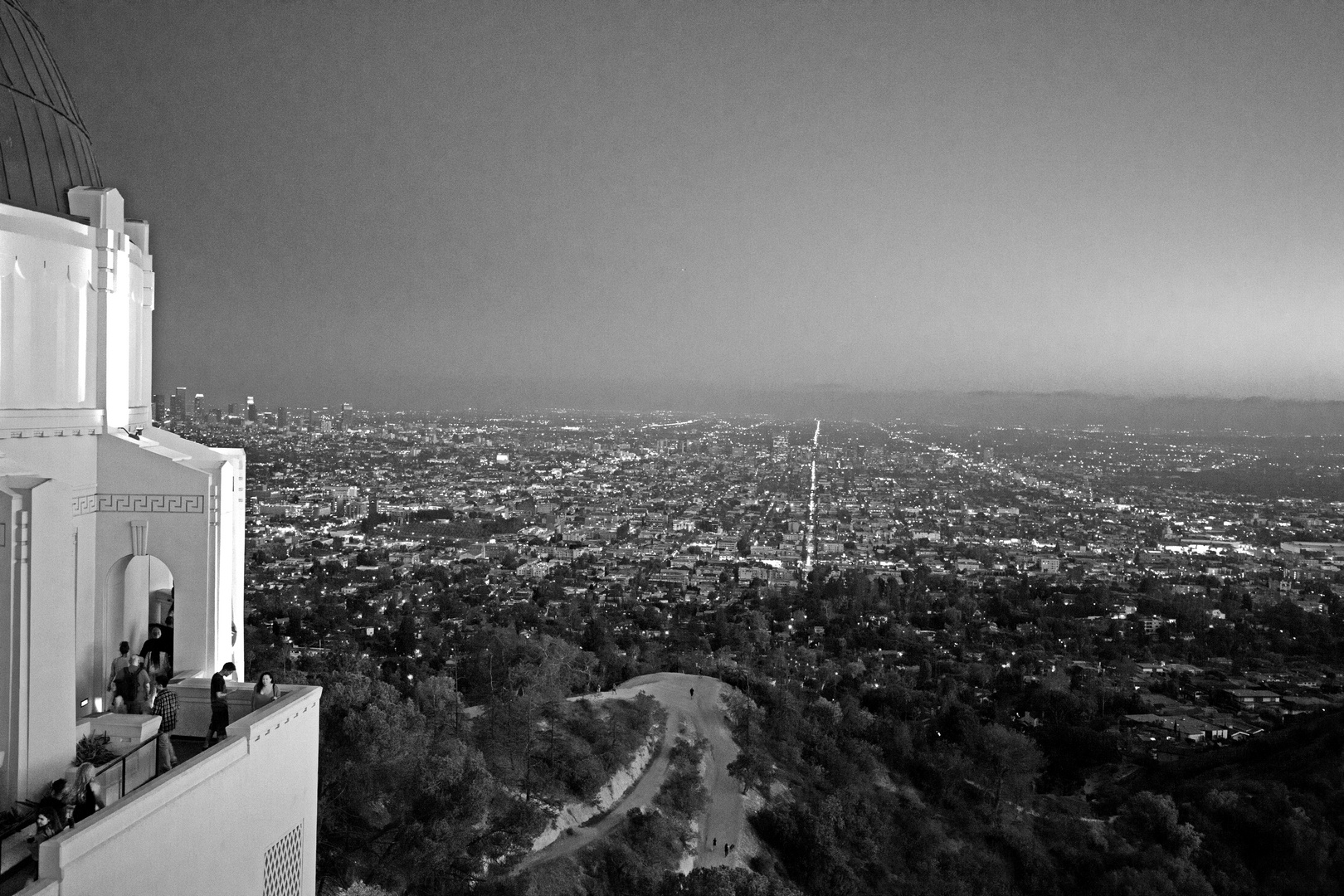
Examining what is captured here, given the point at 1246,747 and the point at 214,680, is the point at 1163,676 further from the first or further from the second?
the point at 214,680

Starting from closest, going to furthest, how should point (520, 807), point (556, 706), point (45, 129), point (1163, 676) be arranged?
1. point (45, 129)
2. point (520, 807)
3. point (556, 706)
4. point (1163, 676)

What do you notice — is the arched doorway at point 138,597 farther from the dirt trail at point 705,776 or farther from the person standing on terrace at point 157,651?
the dirt trail at point 705,776

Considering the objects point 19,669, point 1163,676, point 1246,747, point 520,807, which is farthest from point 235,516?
point 1163,676

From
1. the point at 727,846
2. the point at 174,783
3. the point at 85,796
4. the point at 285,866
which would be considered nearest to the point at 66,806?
the point at 85,796

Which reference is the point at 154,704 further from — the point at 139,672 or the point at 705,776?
the point at 705,776

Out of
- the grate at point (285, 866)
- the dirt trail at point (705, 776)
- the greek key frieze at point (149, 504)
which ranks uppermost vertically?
the greek key frieze at point (149, 504)

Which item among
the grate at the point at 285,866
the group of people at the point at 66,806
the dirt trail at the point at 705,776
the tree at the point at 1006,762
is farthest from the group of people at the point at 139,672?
the tree at the point at 1006,762

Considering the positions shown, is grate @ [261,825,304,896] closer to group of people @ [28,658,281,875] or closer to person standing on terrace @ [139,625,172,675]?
group of people @ [28,658,281,875]
